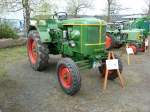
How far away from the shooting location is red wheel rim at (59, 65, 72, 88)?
6.11 metres

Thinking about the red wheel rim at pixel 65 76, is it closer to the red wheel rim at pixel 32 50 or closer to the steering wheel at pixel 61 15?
the red wheel rim at pixel 32 50

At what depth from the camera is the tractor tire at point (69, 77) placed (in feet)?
19.2

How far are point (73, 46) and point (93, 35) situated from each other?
56 centimetres

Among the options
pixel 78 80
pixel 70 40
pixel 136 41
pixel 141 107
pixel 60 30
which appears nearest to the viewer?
pixel 141 107

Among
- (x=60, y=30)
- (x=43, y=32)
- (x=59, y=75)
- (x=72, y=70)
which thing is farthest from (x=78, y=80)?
(x=43, y=32)

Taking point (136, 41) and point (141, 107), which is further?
point (136, 41)

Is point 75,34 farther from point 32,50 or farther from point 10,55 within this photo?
point 10,55

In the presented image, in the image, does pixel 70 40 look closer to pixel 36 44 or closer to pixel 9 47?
pixel 36 44

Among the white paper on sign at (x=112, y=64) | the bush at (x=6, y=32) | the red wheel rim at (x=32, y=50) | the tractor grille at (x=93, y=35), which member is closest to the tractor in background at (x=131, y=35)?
the bush at (x=6, y=32)

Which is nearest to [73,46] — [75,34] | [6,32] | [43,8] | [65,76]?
[75,34]

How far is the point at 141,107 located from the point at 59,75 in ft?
6.58

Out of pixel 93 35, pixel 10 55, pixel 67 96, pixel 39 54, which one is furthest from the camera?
pixel 10 55

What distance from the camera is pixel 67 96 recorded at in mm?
5992

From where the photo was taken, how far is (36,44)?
773 centimetres
